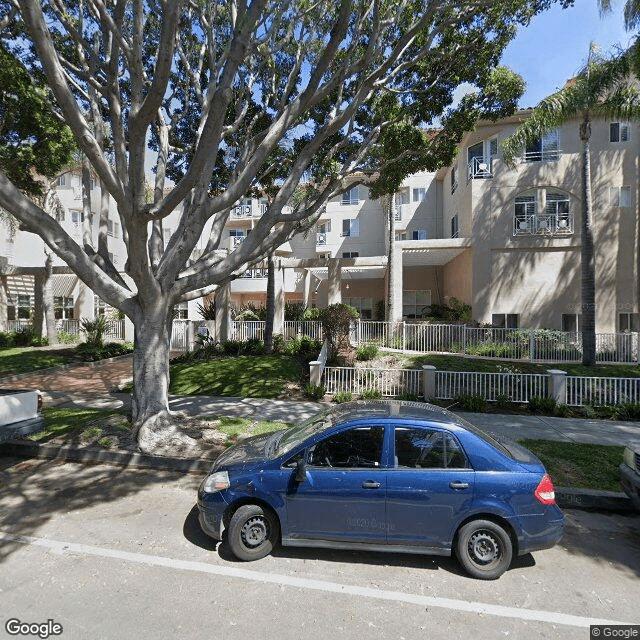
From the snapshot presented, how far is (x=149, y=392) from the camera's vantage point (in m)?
7.04

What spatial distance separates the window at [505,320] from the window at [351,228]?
13.0 m

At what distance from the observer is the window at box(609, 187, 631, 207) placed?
1608cm

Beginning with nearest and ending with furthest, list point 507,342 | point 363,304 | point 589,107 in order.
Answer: point 589,107 → point 507,342 → point 363,304

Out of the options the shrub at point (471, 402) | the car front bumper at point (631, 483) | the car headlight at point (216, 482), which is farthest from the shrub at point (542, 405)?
the car headlight at point (216, 482)

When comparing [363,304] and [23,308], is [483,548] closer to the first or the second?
[363,304]

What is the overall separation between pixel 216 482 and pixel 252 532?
62 centimetres

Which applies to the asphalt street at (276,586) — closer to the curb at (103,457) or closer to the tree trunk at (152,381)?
the curb at (103,457)

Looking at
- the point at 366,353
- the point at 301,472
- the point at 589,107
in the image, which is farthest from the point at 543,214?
the point at 301,472

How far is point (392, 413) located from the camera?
13.9 feet

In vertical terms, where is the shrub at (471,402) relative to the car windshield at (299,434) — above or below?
below

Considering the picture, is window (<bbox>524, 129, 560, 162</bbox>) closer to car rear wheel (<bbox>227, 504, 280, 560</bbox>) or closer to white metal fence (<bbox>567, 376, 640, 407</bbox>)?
white metal fence (<bbox>567, 376, 640, 407</bbox>)

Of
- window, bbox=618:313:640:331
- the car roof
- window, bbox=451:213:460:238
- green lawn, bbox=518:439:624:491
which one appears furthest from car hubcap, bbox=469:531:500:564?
window, bbox=451:213:460:238

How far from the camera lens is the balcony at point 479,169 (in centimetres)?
1705

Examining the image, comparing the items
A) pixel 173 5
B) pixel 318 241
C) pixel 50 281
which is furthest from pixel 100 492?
pixel 318 241
